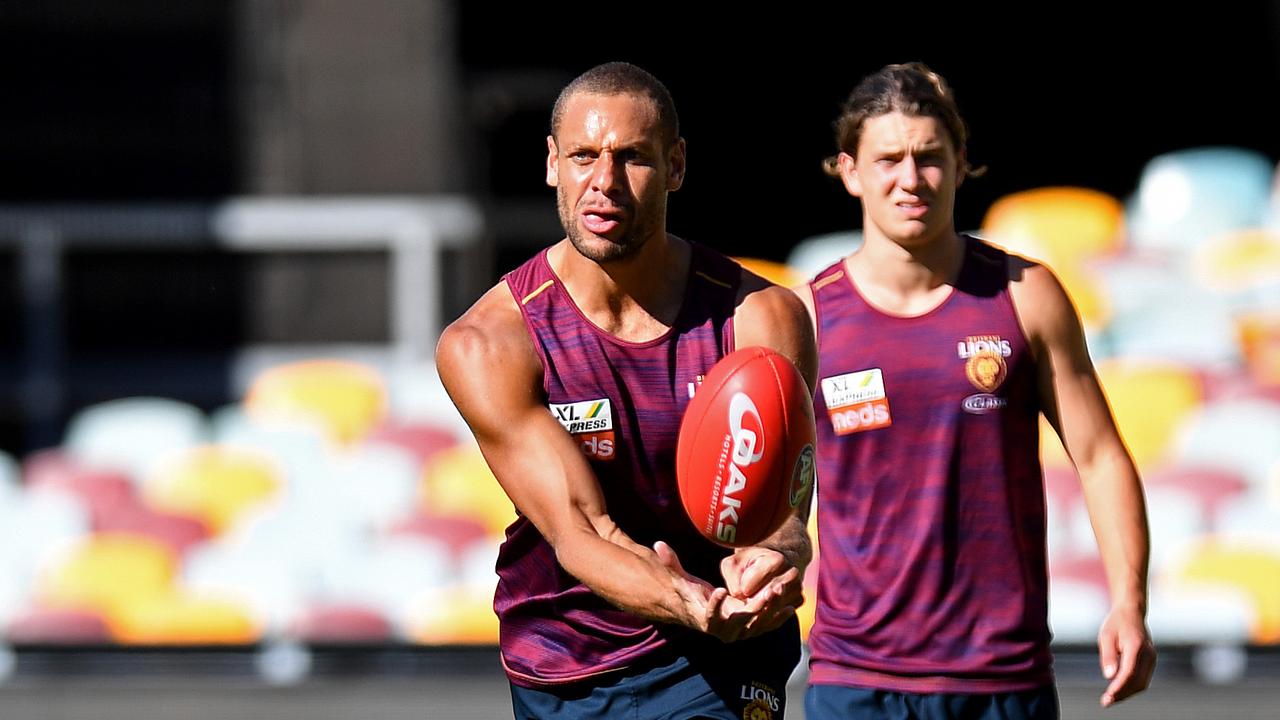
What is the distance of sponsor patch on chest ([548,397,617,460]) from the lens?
310 centimetres

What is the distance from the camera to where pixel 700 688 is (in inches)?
124

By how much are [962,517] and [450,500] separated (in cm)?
391

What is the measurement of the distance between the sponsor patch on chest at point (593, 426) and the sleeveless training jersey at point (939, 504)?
644 millimetres

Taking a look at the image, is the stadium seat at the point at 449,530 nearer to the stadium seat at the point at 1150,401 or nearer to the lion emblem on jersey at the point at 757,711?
the stadium seat at the point at 1150,401

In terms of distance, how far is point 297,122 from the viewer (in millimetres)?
9648

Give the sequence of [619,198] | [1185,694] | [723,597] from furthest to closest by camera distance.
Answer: [1185,694] < [619,198] < [723,597]

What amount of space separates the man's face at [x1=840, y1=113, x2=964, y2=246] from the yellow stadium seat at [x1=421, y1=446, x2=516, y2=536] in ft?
11.8

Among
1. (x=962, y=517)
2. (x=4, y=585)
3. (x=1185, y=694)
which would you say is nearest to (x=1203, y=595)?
(x=1185, y=694)

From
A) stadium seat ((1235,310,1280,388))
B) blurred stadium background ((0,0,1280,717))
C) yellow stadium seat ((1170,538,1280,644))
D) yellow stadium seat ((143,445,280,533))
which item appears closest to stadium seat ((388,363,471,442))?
blurred stadium background ((0,0,1280,717))

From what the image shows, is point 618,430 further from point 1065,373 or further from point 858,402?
Answer: point 1065,373

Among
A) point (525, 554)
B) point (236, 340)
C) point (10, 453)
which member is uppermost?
point (525, 554)

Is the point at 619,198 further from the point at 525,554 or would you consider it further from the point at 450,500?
the point at 450,500

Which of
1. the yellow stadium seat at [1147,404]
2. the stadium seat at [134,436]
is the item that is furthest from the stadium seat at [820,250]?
the stadium seat at [134,436]

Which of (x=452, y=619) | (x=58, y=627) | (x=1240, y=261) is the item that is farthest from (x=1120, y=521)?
(x=1240, y=261)
